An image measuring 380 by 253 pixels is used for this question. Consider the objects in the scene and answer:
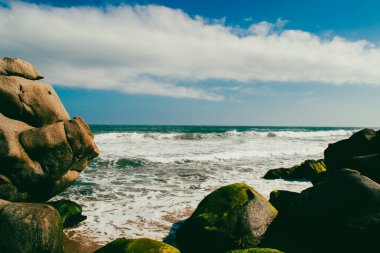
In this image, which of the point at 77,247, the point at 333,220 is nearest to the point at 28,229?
the point at 77,247

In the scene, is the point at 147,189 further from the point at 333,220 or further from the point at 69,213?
the point at 333,220

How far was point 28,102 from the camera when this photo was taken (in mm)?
7480

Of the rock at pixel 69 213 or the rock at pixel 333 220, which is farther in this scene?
the rock at pixel 69 213

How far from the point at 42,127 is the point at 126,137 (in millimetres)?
31578

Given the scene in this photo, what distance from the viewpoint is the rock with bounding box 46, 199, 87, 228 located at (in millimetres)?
7363

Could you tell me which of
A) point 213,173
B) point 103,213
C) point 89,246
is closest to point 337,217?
point 89,246

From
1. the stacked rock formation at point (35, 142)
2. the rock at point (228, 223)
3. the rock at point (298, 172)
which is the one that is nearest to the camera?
the rock at point (228, 223)

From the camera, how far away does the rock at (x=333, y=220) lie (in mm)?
4723

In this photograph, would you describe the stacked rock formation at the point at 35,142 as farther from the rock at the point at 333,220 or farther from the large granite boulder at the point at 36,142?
the rock at the point at 333,220

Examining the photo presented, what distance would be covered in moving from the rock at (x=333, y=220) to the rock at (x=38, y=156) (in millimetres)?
4982

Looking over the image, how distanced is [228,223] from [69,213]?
412cm

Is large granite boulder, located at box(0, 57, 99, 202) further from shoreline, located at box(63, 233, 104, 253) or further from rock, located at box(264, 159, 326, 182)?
rock, located at box(264, 159, 326, 182)

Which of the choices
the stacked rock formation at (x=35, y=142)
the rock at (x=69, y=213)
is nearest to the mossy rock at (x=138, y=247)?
the stacked rock formation at (x=35, y=142)

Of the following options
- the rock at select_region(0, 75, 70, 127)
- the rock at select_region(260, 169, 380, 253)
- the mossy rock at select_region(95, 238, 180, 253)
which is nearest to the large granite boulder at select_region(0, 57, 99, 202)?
the rock at select_region(0, 75, 70, 127)
